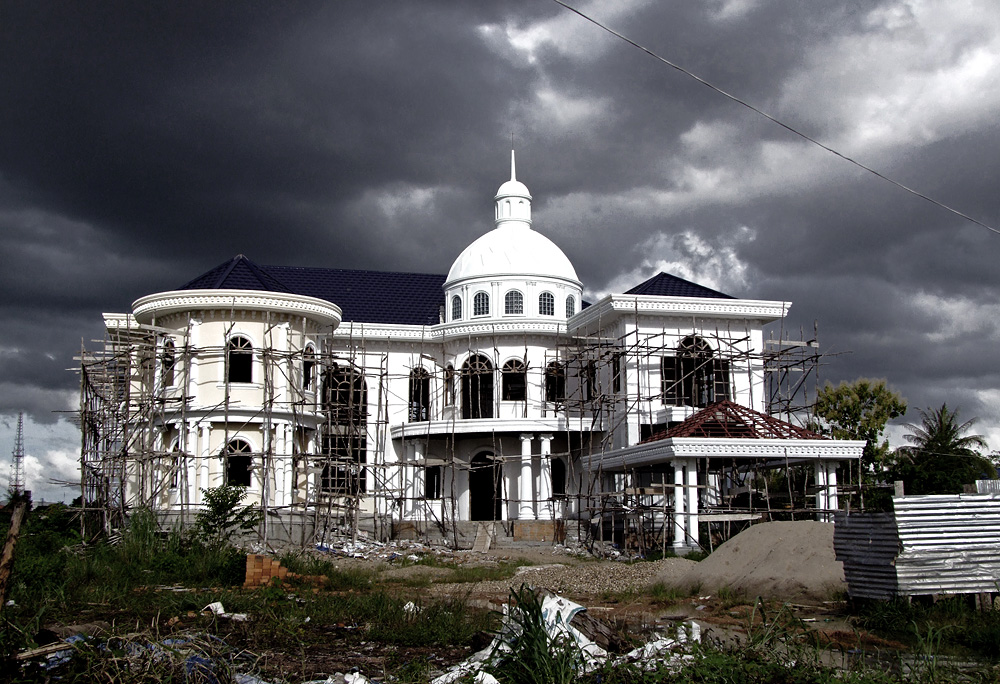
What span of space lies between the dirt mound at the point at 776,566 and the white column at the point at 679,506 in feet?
21.9

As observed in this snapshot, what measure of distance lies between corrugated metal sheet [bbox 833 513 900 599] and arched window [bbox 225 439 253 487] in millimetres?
18480

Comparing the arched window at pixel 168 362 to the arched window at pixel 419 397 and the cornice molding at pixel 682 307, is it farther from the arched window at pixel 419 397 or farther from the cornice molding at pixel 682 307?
the cornice molding at pixel 682 307

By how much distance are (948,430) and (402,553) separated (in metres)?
24.7

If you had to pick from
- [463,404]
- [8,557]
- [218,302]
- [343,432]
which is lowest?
[8,557]

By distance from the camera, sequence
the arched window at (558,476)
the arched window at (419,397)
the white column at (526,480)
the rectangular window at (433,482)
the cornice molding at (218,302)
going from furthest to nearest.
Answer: the arched window at (419,397) → the rectangular window at (433,482) → the arched window at (558,476) → the white column at (526,480) → the cornice molding at (218,302)

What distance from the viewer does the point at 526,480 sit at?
31.1m

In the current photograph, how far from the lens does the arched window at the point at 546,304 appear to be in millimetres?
35219

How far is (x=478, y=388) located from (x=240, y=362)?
8.17 m

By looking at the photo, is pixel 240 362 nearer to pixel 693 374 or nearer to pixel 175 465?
pixel 175 465

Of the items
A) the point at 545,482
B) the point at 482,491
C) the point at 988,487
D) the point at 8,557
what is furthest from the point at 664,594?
the point at 482,491

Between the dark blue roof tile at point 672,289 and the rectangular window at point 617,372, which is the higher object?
the dark blue roof tile at point 672,289

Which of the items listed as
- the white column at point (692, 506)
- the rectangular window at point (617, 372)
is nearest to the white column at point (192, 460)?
the rectangular window at point (617, 372)

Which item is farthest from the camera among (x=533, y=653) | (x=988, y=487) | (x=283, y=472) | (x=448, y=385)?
(x=448, y=385)

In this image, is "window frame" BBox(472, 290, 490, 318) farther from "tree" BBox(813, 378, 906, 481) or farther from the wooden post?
the wooden post
